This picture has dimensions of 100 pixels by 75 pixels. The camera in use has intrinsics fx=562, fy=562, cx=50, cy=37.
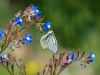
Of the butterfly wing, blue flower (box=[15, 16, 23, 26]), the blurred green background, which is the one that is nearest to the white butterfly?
the butterfly wing

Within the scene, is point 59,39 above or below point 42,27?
below

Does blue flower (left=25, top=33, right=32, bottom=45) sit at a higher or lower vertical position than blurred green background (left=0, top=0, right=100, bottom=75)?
higher

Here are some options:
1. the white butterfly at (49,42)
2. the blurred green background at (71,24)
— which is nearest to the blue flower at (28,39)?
the white butterfly at (49,42)

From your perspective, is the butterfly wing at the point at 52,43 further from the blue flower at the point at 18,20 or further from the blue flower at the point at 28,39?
the blue flower at the point at 18,20

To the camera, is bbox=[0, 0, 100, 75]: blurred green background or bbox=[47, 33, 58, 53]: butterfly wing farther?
bbox=[0, 0, 100, 75]: blurred green background

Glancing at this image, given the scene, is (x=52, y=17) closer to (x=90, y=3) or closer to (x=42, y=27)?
(x=90, y=3)

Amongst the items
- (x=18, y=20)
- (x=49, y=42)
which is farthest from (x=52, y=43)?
(x=18, y=20)

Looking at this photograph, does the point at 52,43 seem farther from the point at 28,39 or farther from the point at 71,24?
the point at 71,24

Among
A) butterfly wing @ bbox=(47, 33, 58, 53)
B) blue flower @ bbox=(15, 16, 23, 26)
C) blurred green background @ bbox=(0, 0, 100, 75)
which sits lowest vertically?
blurred green background @ bbox=(0, 0, 100, 75)

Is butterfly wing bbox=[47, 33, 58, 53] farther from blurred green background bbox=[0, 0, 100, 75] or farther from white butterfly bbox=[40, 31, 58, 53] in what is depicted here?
blurred green background bbox=[0, 0, 100, 75]

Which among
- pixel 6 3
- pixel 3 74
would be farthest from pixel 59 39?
pixel 3 74

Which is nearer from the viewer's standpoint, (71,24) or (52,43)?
(52,43)
